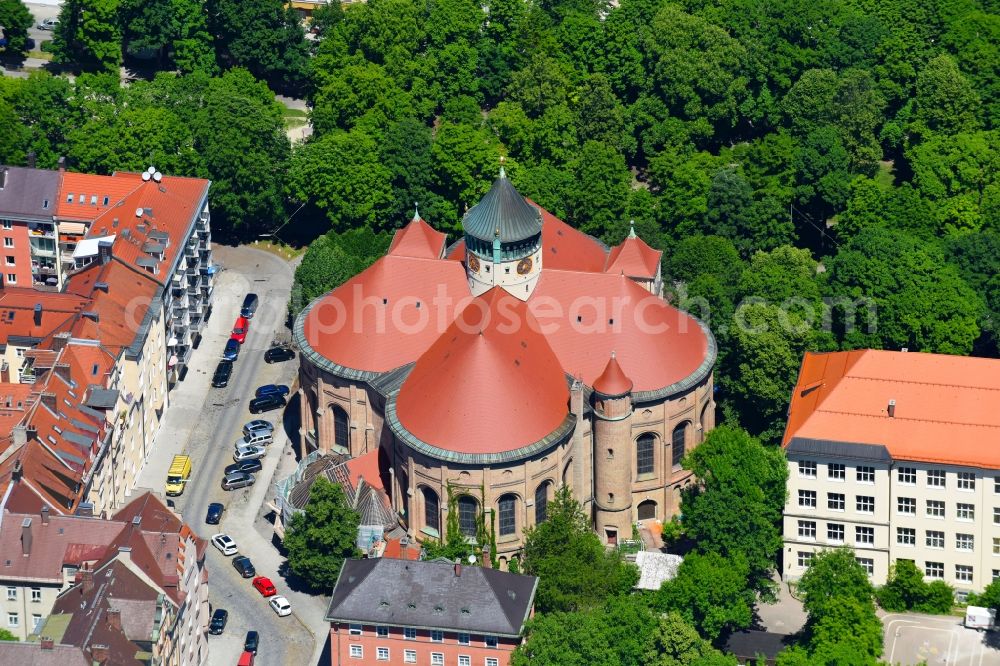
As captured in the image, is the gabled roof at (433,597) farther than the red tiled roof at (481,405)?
No

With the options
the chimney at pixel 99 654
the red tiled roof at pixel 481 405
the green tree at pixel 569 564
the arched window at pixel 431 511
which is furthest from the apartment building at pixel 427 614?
the chimney at pixel 99 654

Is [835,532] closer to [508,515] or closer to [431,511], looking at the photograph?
[508,515]

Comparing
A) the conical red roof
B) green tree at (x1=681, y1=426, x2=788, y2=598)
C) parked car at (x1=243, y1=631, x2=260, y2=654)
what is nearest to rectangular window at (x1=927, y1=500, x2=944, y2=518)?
green tree at (x1=681, y1=426, x2=788, y2=598)

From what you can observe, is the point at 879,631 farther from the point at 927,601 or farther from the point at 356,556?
the point at 356,556

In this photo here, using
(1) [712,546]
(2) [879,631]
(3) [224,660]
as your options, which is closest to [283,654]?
(3) [224,660]

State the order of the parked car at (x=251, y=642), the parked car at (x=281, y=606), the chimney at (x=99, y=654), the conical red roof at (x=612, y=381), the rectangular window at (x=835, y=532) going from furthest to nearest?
the conical red roof at (x=612, y=381) → the parked car at (x=281, y=606) → the rectangular window at (x=835, y=532) → the parked car at (x=251, y=642) → the chimney at (x=99, y=654)

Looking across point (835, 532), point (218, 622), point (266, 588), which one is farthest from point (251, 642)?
point (835, 532)

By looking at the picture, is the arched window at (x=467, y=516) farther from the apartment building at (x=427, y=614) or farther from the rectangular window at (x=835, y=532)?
the rectangular window at (x=835, y=532)

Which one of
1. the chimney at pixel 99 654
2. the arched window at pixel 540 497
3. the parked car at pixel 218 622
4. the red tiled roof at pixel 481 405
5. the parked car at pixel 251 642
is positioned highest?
the red tiled roof at pixel 481 405
